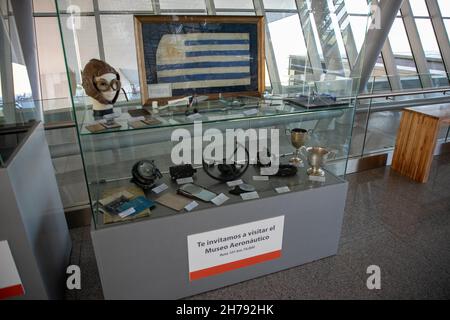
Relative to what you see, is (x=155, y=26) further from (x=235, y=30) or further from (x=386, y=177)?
(x=386, y=177)

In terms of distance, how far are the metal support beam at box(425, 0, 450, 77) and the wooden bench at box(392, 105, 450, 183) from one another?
210 inches

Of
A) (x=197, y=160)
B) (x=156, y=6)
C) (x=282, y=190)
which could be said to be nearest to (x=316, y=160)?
(x=282, y=190)

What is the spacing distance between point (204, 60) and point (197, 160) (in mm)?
729

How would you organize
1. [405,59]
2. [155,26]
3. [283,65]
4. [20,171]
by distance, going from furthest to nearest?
[405,59] → [283,65] → [155,26] → [20,171]

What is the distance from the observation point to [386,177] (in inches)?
133

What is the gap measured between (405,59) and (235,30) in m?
7.39

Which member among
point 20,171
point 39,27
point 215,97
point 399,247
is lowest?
point 399,247

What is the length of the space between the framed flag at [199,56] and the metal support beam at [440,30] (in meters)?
7.91

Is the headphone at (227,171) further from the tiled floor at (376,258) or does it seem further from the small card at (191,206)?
the tiled floor at (376,258)

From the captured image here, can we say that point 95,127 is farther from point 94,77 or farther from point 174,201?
point 174,201

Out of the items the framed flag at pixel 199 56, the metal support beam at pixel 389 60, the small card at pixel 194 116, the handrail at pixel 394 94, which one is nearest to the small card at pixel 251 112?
the framed flag at pixel 199 56

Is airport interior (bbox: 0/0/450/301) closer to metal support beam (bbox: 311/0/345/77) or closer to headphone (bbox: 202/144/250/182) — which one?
headphone (bbox: 202/144/250/182)

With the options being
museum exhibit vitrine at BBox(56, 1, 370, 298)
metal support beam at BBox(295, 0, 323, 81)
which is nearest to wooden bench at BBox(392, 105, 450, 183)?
metal support beam at BBox(295, 0, 323, 81)

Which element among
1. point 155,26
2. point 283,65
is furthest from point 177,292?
point 283,65
